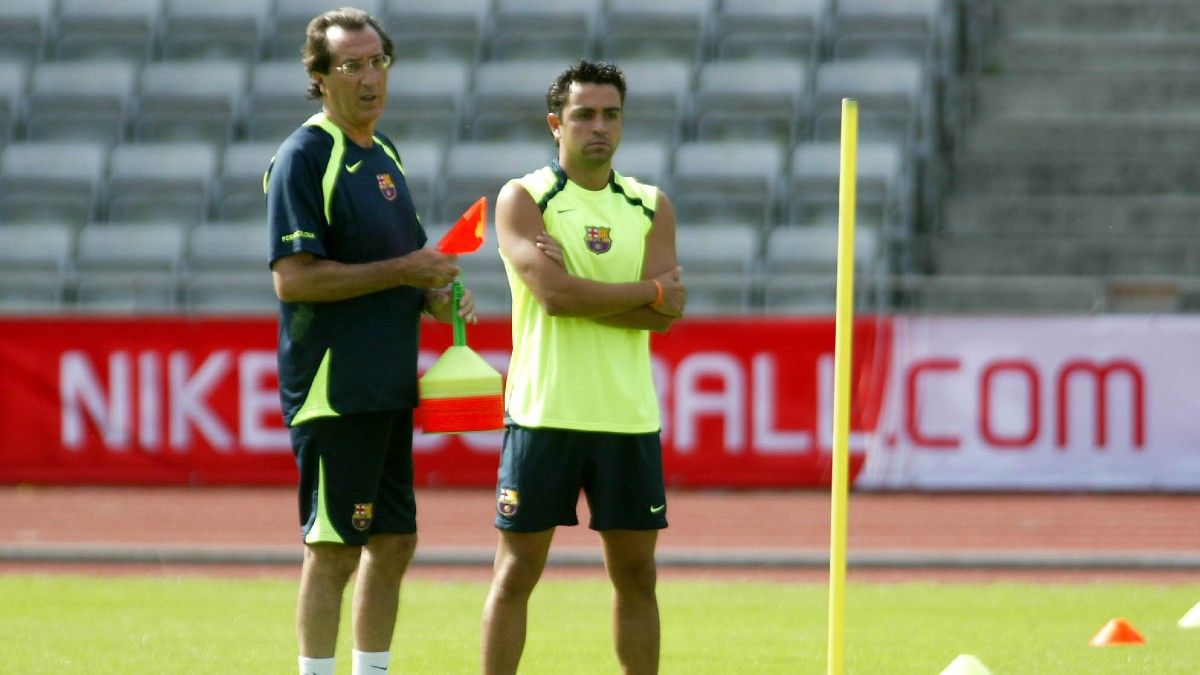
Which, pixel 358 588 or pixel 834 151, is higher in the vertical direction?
pixel 834 151

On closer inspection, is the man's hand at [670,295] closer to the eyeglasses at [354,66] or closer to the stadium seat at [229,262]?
the eyeglasses at [354,66]

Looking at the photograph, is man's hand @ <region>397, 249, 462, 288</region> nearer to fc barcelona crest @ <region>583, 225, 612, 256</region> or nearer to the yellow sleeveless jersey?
the yellow sleeveless jersey

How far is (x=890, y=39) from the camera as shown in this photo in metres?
18.1

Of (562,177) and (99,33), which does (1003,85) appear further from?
(562,177)

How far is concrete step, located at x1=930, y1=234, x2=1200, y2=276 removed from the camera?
16.5 m

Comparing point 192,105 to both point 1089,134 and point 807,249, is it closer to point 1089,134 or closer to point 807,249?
point 807,249

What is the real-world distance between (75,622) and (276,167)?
353 cm

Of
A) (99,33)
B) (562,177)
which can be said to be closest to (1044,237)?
(99,33)

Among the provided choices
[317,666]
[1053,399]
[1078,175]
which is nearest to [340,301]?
[317,666]

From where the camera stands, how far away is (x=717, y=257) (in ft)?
52.3

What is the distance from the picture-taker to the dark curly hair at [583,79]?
18.7 feet

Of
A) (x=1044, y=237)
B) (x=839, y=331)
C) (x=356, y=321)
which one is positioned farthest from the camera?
(x=1044, y=237)

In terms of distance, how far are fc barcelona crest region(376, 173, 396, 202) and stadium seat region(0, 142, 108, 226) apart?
12.4 meters

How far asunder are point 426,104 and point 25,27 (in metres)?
4.44
